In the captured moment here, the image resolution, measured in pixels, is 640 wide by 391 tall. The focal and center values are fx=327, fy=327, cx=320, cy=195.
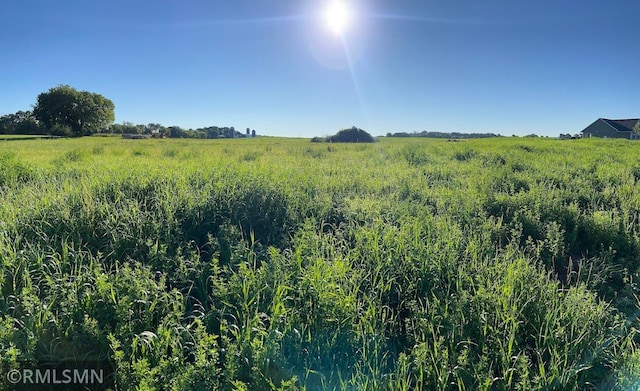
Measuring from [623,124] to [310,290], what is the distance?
68055 millimetres

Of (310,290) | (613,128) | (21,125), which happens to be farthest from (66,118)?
(613,128)

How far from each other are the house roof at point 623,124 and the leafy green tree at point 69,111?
8393cm

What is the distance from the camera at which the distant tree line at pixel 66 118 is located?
5244 cm

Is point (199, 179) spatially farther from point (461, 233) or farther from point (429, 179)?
point (429, 179)

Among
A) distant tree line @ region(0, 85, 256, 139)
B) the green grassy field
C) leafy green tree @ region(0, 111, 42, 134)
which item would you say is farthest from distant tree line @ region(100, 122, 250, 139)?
the green grassy field

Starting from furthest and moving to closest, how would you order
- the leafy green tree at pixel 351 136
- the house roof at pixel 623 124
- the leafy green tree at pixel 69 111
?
the leafy green tree at pixel 69 111 → the house roof at pixel 623 124 → the leafy green tree at pixel 351 136

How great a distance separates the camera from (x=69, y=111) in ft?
175

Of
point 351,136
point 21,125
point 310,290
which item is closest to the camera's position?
point 310,290

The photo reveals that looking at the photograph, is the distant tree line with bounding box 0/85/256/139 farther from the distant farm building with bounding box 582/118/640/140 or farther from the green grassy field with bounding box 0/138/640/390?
the distant farm building with bounding box 582/118/640/140

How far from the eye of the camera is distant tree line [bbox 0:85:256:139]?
2064 inches

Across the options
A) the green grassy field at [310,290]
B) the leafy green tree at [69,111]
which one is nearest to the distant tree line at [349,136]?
the leafy green tree at [69,111]

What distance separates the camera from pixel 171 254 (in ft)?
12.5

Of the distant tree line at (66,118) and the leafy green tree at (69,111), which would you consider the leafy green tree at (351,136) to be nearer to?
the distant tree line at (66,118)

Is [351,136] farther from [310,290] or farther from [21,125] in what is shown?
[21,125]
